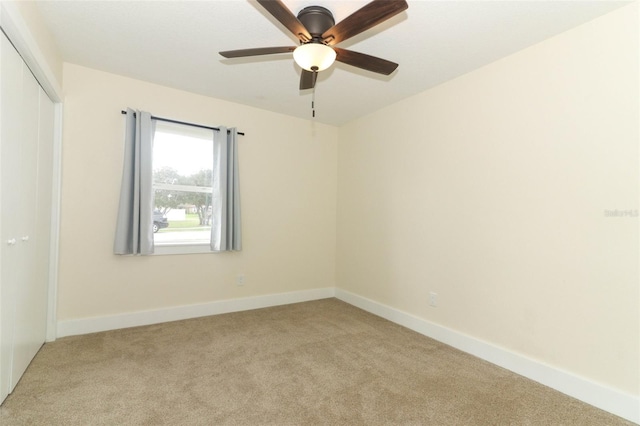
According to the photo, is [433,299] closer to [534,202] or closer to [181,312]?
[534,202]

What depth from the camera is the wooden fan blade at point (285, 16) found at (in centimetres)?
149

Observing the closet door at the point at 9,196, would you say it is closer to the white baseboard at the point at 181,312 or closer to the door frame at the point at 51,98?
the door frame at the point at 51,98

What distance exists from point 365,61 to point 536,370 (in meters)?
2.51

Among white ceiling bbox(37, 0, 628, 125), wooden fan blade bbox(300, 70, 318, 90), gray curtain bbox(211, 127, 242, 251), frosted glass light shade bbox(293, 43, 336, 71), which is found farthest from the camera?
gray curtain bbox(211, 127, 242, 251)

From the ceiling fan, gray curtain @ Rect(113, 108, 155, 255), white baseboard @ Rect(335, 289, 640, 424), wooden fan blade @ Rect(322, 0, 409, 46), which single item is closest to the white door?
gray curtain @ Rect(113, 108, 155, 255)

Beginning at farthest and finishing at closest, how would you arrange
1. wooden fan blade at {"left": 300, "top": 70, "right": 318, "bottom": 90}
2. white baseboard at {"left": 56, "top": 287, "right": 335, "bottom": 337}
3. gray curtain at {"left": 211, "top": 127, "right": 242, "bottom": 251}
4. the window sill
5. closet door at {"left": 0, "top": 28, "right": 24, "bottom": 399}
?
gray curtain at {"left": 211, "top": 127, "right": 242, "bottom": 251} < the window sill < white baseboard at {"left": 56, "top": 287, "right": 335, "bottom": 337} < wooden fan blade at {"left": 300, "top": 70, "right": 318, "bottom": 90} < closet door at {"left": 0, "top": 28, "right": 24, "bottom": 399}

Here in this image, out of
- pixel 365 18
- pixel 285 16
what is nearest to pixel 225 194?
pixel 285 16

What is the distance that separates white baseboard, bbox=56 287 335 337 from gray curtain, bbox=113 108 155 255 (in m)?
0.67

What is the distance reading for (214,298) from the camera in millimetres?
3512

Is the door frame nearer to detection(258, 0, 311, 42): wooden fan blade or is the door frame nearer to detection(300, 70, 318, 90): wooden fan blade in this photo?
detection(258, 0, 311, 42): wooden fan blade

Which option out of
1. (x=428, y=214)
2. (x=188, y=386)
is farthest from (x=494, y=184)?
(x=188, y=386)

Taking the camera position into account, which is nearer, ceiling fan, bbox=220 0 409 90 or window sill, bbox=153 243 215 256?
ceiling fan, bbox=220 0 409 90

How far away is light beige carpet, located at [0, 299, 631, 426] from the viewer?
5.74ft

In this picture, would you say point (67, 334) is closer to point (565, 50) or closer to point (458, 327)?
point (458, 327)
